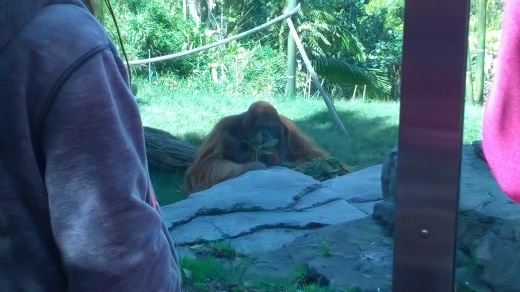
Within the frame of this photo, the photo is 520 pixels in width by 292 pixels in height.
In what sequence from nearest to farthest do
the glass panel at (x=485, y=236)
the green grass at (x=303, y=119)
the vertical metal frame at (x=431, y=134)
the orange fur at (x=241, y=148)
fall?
1. the vertical metal frame at (x=431, y=134)
2. the glass panel at (x=485, y=236)
3. the orange fur at (x=241, y=148)
4. the green grass at (x=303, y=119)

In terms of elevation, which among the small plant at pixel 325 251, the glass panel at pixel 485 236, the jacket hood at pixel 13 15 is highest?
the jacket hood at pixel 13 15

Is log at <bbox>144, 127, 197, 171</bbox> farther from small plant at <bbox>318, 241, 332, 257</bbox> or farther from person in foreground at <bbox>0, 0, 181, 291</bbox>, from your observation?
person in foreground at <bbox>0, 0, 181, 291</bbox>

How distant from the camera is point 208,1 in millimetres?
9234

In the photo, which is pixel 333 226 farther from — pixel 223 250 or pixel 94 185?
pixel 94 185

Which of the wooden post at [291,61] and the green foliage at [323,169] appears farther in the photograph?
the wooden post at [291,61]

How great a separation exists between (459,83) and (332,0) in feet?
20.3

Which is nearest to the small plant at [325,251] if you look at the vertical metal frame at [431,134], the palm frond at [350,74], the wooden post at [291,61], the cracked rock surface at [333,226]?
the cracked rock surface at [333,226]

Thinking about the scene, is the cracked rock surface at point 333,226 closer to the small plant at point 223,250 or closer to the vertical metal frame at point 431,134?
the small plant at point 223,250

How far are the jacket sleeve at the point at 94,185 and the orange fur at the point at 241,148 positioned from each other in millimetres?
3608

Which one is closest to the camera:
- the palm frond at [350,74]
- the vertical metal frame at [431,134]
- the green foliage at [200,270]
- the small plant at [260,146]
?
the vertical metal frame at [431,134]

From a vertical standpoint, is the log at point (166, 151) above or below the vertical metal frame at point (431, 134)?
below

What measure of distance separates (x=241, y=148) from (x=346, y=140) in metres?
0.81

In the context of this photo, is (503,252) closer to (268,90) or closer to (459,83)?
(459,83)

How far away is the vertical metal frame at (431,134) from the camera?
43.3 inches
